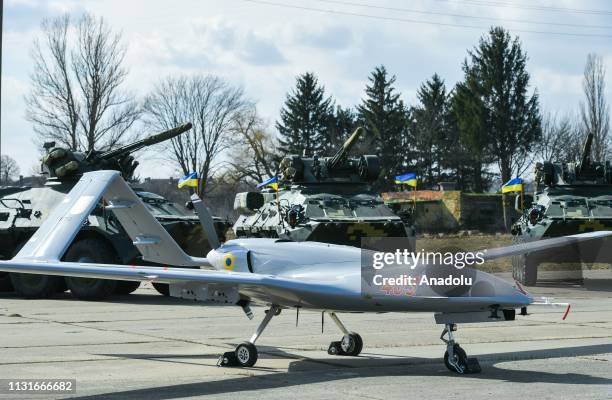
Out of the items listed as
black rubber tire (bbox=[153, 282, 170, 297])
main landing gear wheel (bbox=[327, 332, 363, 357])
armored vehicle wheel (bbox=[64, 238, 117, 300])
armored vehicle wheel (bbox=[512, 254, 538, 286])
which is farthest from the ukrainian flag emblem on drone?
armored vehicle wheel (bbox=[512, 254, 538, 286])

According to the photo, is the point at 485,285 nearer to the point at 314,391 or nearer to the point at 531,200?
the point at 314,391

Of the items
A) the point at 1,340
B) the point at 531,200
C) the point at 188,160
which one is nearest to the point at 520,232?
the point at 531,200

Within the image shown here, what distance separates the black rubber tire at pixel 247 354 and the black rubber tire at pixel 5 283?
12.3 m

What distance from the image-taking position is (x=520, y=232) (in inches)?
974

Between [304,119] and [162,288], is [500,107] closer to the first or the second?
[304,119]

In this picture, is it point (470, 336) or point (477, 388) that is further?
point (470, 336)

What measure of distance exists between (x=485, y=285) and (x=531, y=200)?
17.0 metres

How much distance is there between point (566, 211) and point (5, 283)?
12.5 m

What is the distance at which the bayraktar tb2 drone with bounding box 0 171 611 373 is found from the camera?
974cm

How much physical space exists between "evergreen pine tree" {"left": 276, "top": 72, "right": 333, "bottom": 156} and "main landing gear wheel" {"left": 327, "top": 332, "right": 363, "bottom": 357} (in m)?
63.3

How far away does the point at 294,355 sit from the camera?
458 inches

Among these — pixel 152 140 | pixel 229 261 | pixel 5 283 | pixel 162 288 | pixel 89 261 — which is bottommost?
pixel 162 288

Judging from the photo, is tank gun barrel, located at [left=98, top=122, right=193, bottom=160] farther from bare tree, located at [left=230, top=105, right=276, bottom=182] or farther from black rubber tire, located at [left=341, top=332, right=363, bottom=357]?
bare tree, located at [left=230, top=105, right=276, bottom=182]

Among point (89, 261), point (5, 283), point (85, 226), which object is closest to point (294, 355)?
point (89, 261)
